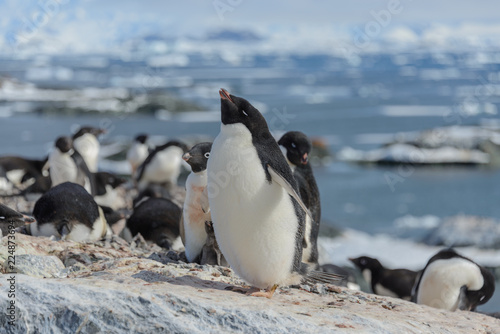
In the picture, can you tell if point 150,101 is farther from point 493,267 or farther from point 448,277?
point 448,277

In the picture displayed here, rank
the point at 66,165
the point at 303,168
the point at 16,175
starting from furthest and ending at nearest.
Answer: the point at 16,175 → the point at 66,165 → the point at 303,168

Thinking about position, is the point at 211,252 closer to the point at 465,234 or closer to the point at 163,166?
the point at 163,166

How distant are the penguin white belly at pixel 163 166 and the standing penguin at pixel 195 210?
4.28 meters

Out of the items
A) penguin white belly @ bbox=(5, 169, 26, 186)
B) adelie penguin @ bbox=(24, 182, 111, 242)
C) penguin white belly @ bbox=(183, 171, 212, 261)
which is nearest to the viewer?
penguin white belly @ bbox=(183, 171, 212, 261)

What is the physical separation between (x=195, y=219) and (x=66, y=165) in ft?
9.87

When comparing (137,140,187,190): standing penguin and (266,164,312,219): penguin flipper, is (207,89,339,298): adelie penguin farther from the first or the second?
(137,140,187,190): standing penguin

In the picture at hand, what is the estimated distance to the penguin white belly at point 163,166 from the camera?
28.8ft

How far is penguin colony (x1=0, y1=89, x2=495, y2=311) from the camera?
10.4ft

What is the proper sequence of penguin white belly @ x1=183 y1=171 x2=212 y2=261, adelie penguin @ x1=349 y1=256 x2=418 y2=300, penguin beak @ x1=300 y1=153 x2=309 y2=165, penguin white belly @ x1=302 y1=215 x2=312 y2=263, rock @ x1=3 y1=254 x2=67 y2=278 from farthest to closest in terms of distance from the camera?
1. adelie penguin @ x1=349 y1=256 x2=418 y2=300
2. penguin beak @ x1=300 y1=153 x2=309 y2=165
3. penguin white belly @ x1=302 y1=215 x2=312 y2=263
4. penguin white belly @ x1=183 y1=171 x2=212 y2=261
5. rock @ x1=3 y1=254 x2=67 y2=278

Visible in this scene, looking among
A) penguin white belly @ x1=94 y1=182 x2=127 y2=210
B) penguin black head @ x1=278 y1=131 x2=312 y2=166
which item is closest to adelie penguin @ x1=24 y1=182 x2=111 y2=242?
penguin black head @ x1=278 y1=131 x2=312 y2=166

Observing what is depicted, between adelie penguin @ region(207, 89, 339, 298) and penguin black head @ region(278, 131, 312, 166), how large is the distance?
69.7 inches

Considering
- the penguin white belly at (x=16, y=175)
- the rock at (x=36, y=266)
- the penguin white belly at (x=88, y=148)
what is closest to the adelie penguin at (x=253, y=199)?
the rock at (x=36, y=266)

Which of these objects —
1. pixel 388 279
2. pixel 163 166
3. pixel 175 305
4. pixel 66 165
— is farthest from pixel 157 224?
pixel 163 166

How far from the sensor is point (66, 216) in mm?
4824
